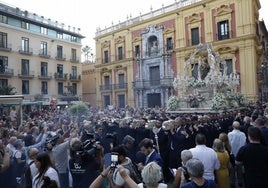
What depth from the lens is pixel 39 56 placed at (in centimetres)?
3278

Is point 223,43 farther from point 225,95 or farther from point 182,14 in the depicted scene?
point 225,95

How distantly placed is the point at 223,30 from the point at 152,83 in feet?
31.9

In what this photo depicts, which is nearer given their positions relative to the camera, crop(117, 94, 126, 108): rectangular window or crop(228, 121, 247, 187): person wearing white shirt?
crop(228, 121, 247, 187): person wearing white shirt

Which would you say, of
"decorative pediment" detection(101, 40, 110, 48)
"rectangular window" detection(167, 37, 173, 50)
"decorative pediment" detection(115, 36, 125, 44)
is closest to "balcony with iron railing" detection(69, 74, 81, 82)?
"decorative pediment" detection(101, 40, 110, 48)

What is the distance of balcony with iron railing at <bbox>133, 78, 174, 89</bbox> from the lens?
27.9 m

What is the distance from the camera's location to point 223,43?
79.5ft

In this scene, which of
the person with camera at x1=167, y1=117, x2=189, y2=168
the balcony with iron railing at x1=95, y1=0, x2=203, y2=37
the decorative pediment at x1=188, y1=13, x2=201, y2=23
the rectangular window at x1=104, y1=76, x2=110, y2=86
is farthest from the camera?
the rectangular window at x1=104, y1=76, x2=110, y2=86

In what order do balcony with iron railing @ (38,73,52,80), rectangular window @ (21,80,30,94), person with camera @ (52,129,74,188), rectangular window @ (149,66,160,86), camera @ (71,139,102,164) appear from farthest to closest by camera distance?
balcony with iron railing @ (38,73,52,80) < rectangular window @ (21,80,30,94) < rectangular window @ (149,66,160,86) < person with camera @ (52,129,74,188) < camera @ (71,139,102,164)

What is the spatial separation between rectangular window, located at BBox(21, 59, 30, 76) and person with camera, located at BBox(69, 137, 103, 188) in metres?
29.9

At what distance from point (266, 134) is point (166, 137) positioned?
229 cm

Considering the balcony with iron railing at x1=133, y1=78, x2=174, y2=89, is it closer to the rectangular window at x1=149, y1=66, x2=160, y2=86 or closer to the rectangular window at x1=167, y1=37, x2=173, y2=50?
the rectangular window at x1=149, y1=66, x2=160, y2=86

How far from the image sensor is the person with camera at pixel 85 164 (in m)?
3.75

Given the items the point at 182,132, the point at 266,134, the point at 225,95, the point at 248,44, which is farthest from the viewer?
the point at 248,44

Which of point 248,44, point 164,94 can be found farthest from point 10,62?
point 248,44
